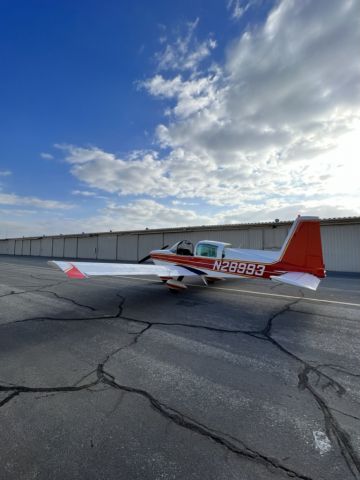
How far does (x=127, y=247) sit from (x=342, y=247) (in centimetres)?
2377

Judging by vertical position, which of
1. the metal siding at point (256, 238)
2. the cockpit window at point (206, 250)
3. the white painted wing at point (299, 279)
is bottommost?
the white painted wing at point (299, 279)

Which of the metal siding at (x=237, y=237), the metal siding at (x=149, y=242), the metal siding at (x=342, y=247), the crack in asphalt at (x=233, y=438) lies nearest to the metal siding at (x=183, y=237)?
the metal siding at (x=149, y=242)

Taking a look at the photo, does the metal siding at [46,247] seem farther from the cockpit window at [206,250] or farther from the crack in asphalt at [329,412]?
the crack in asphalt at [329,412]

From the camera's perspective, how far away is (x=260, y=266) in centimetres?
817

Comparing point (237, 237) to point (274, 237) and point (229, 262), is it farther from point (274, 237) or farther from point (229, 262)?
point (229, 262)

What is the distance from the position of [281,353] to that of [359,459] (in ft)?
7.02

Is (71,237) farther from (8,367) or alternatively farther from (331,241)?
(8,367)

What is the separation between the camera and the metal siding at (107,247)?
33747mm

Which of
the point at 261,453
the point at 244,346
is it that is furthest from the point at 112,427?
the point at 244,346

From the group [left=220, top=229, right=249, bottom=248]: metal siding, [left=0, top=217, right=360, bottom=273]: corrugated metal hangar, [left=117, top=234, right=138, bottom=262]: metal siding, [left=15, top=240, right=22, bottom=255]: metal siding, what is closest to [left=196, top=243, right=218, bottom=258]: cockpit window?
[left=0, top=217, right=360, bottom=273]: corrugated metal hangar

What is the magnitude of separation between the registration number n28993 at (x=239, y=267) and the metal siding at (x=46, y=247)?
46.4 metres

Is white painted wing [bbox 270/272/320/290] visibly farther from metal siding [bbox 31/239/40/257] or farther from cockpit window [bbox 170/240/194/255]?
metal siding [bbox 31/239/40/257]

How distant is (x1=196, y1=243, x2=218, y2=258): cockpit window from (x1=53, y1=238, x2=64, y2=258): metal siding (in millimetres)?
40104

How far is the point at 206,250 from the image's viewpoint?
389 inches
